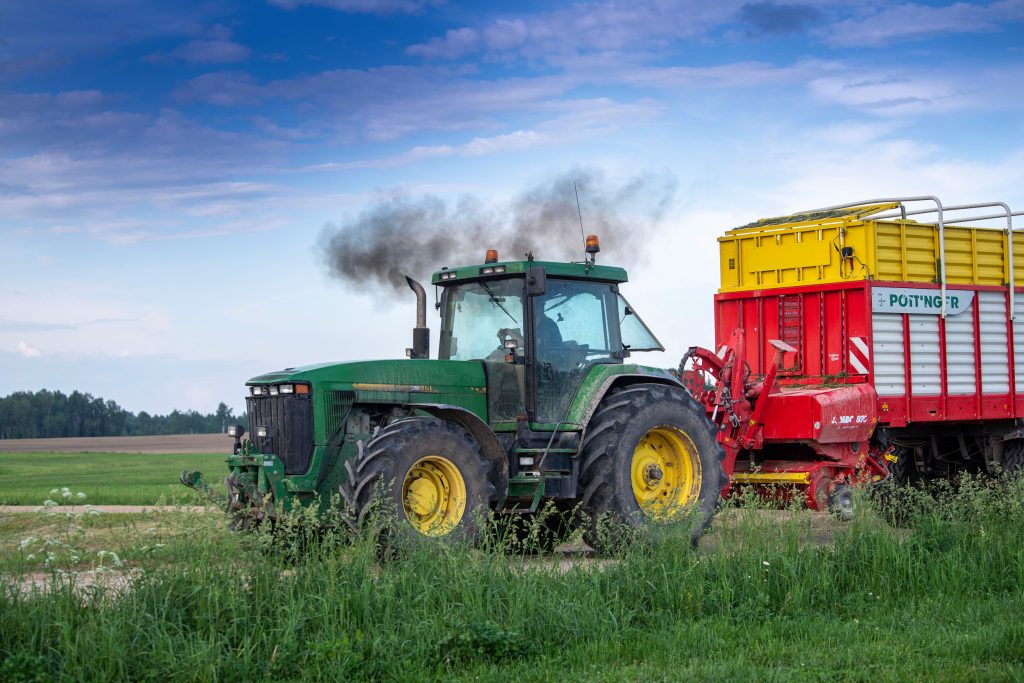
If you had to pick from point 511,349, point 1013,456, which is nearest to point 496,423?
point 511,349

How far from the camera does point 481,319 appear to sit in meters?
11.4

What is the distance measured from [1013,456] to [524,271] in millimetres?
7968

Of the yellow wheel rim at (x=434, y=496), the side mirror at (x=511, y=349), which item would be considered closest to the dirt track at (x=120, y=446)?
the side mirror at (x=511, y=349)

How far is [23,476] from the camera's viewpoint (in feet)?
126

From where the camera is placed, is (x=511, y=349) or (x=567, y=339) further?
(x=567, y=339)

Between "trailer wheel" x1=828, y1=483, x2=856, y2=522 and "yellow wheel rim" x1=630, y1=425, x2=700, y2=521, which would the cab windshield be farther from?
"trailer wheel" x1=828, y1=483, x2=856, y2=522

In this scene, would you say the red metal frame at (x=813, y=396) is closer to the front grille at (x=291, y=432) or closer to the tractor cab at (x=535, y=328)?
the tractor cab at (x=535, y=328)

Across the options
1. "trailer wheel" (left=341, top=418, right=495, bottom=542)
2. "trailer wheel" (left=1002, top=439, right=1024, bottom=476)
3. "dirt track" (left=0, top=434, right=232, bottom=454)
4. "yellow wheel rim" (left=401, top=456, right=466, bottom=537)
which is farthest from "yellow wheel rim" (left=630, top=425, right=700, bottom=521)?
"dirt track" (left=0, top=434, right=232, bottom=454)

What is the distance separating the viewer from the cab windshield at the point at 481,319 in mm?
11125

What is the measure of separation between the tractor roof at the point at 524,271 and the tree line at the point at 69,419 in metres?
71.6

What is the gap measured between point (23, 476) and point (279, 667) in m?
35.2

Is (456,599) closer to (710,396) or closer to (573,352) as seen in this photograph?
(573,352)

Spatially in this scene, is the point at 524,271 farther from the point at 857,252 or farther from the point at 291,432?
the point at 857,252

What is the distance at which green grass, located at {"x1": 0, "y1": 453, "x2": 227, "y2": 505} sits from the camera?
76.9ft
